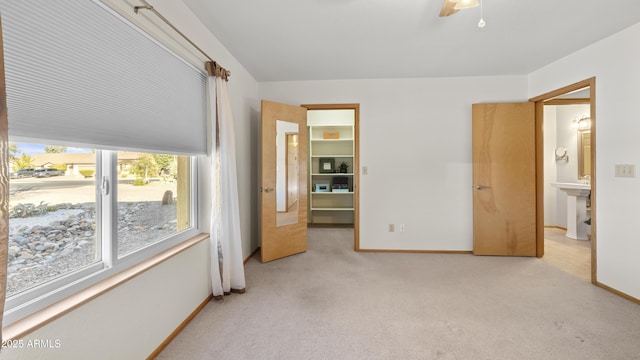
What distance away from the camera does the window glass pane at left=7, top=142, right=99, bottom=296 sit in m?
1.03

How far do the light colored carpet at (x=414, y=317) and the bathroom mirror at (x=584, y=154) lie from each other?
275cm

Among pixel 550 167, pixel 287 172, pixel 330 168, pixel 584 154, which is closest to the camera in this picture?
pixel 287 172

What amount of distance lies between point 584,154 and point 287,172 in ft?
17.3

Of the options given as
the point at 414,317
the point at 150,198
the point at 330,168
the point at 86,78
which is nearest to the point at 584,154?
the point at 330,168

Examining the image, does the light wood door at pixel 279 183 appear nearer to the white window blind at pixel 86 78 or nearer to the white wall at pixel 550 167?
the white window blind at pixel 86 78

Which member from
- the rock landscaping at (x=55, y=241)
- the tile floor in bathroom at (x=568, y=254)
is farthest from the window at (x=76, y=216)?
the tile floor in bathroom at (x=568, y=254)

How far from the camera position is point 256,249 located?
148 inches

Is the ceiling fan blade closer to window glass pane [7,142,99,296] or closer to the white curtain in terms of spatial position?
the white curtain

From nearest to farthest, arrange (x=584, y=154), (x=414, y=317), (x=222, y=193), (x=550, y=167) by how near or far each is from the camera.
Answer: (x=414, y=317)
(x=222, y=193)
(x=584, y=154)
(x=550, y=167)

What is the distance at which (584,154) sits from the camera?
464 centimetres

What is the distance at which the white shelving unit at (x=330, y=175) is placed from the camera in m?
5.44

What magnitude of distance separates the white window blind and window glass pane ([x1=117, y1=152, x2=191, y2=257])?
0.17 m

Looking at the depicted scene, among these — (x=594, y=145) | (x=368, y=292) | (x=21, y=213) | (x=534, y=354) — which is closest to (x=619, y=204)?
(x=594, y=145)

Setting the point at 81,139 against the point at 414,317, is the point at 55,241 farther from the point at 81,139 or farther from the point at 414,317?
the point at 414,317
